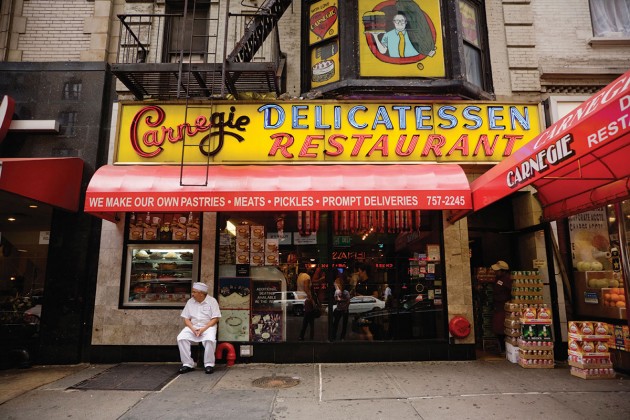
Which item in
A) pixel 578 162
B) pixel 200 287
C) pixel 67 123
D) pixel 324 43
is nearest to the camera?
pixel 578 162

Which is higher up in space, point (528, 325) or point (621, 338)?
point (528, 325)

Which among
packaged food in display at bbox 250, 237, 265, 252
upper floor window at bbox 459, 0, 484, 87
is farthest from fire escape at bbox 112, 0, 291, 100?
upper floor window at bbox 459, 0, 484, 87

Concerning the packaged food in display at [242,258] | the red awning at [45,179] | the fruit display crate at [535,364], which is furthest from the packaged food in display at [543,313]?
the red awning at [45,179]

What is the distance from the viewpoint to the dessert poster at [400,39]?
8.56 meters

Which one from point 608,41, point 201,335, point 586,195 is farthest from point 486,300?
point 608,41

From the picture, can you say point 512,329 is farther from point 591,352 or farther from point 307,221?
point 307,221

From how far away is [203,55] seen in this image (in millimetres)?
9375

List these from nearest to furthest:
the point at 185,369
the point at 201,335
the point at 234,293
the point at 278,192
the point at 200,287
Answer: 1. the point at 278,192
2. the point at 185,369
3. the point at 201,335
4. the point at 200,287
5. the point at 234,293

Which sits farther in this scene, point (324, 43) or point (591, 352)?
point (324, 43)

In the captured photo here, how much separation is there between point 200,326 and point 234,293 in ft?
3.31

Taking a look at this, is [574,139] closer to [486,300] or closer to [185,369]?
[486,300]

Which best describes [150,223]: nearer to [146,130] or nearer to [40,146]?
[146,130]

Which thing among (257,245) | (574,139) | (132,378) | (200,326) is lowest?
(132,378)

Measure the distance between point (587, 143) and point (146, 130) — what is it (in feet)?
25.4
